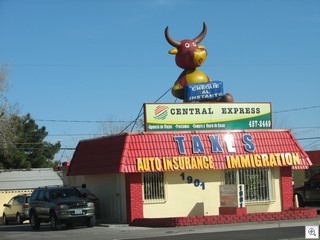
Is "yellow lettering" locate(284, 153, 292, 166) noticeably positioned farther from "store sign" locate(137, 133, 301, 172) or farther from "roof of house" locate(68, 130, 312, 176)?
"roof of house" locate(68, 130, 312, 176)

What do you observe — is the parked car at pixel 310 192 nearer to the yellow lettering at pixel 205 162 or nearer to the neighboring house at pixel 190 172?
the neighboring house at pixel 190 172

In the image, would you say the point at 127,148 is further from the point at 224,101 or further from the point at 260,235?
the point at 260,235

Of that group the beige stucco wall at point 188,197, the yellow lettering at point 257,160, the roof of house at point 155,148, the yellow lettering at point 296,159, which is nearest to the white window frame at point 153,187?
the beige stucco wall at point 188,197

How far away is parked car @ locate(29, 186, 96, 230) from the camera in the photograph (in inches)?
928

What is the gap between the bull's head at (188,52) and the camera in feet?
98.4

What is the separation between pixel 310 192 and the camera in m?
31.6

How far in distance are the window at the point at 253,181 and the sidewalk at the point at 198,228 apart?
A: 3.35 m

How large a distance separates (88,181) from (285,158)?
32.9 ft

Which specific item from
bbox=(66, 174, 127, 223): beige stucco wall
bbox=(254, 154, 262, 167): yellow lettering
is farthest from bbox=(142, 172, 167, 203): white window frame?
bbox=(254, 154, 262, 167): yellow lettering

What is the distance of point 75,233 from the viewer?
22.1 meters

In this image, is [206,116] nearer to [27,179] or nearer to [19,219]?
[19,219]

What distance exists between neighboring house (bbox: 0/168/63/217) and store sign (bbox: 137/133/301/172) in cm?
2344

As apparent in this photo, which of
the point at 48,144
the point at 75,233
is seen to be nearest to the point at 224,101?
the point at 75,233

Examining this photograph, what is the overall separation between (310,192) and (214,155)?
7905mm
